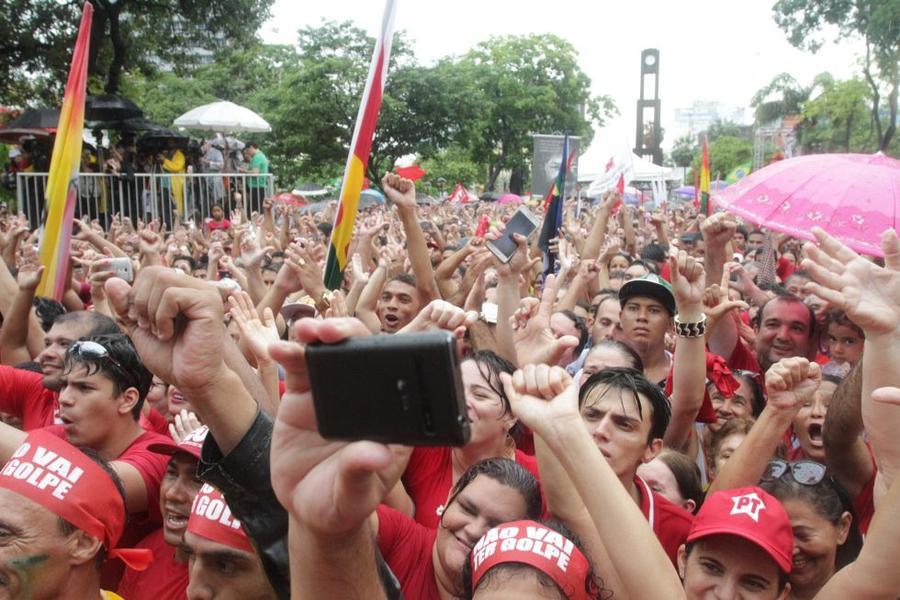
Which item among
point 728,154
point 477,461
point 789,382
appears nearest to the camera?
point 789,382

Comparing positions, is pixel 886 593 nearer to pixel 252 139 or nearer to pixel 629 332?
pixel 629 332

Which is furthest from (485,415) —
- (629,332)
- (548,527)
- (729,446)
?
(629,332)

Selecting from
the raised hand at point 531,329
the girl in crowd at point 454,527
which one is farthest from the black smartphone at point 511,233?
the girl in crowd at point 454,527

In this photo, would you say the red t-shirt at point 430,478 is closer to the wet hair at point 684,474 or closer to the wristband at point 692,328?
the wet hair at point 684,474

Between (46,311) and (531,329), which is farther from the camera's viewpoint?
(46,311)

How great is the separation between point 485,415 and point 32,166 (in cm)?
1286

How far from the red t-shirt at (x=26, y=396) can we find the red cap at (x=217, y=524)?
5.62ft

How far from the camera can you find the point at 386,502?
2959 mm

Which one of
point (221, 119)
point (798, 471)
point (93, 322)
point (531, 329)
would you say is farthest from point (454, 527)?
point (221, 119)

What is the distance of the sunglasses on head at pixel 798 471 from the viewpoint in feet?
9.20

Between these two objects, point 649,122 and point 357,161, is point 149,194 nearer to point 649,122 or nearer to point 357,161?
point 357,161

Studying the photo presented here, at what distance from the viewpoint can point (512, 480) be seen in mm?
2680

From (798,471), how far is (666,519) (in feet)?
1.47

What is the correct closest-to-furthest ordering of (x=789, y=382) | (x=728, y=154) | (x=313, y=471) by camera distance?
(x=313, y=471)
(x=789, y=382)
(x=728, y=154)
